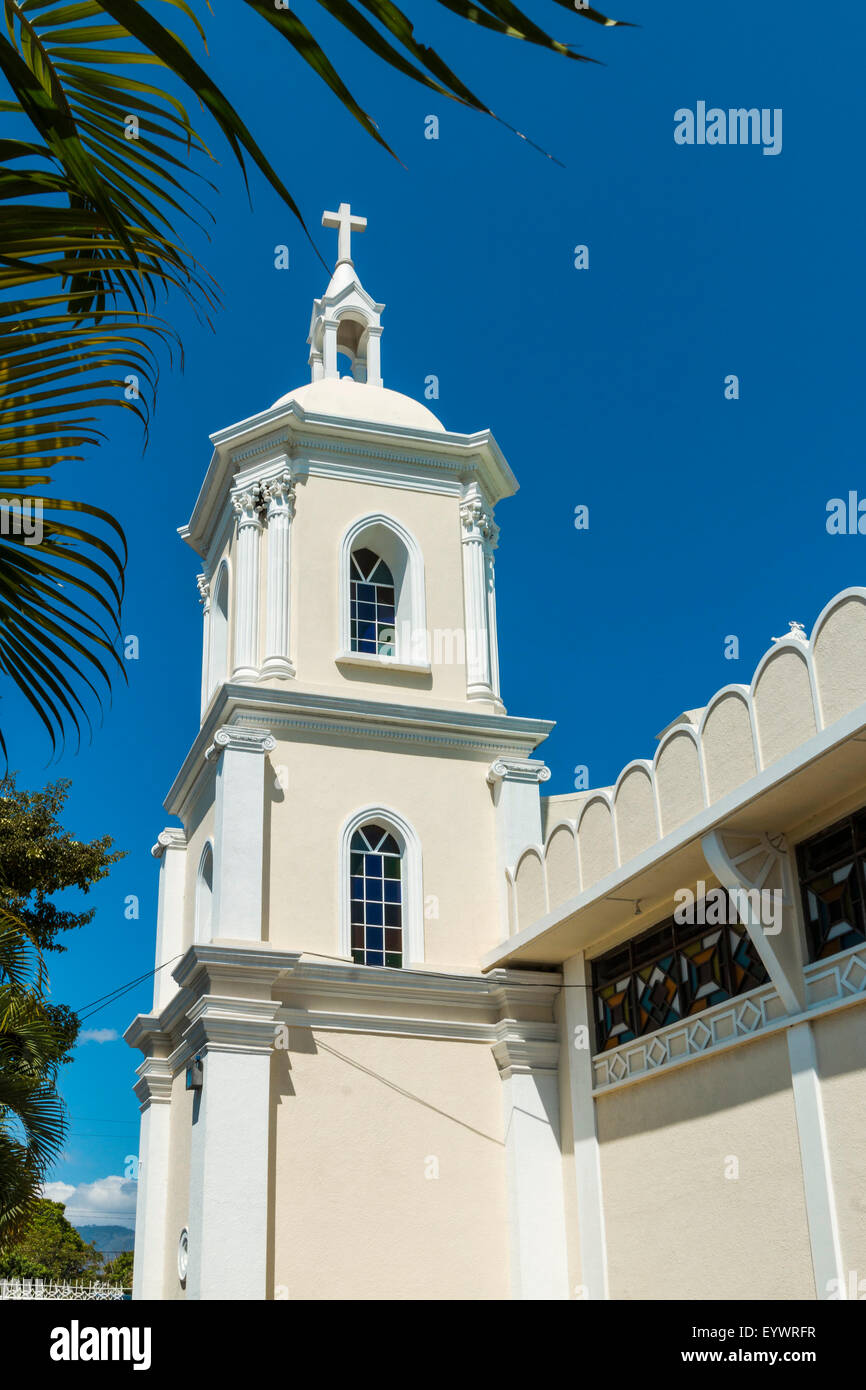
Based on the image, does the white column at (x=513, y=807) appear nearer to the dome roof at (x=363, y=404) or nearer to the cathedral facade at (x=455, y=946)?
the cathedral facade at (x=455, y=946)

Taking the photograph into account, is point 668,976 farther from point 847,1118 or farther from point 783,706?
point 783,706

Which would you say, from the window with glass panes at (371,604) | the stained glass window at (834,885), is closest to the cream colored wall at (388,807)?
the window with glass panes at (371,604)

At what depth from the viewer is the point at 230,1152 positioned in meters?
12.9

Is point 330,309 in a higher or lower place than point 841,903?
higher

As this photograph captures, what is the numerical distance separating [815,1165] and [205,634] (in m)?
11.7

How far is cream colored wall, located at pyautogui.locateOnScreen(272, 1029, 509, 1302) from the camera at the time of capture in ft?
42.9

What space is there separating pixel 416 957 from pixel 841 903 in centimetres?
586

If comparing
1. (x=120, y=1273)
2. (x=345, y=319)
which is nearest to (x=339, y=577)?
(x=345, y=319)

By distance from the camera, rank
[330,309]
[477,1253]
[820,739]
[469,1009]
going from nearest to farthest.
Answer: [820,739], [477,1253], [469,1009], [330,309]

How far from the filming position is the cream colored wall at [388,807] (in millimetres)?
14609

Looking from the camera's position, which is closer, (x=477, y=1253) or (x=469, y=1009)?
(x=477, y=1253)

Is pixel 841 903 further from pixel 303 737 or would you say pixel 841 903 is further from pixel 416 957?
pixel 303 737
